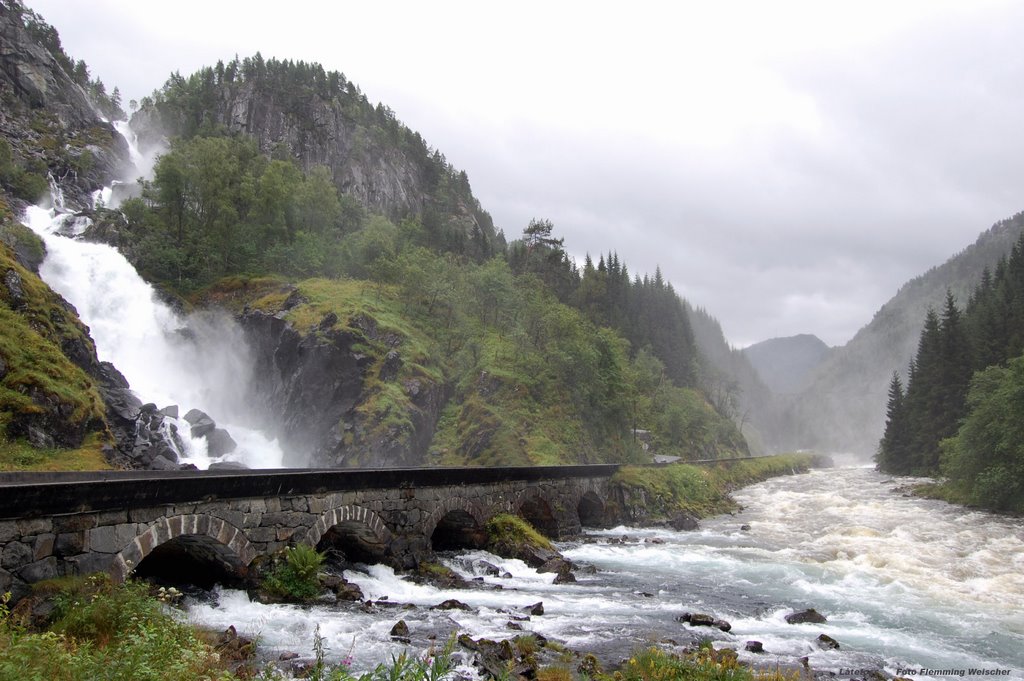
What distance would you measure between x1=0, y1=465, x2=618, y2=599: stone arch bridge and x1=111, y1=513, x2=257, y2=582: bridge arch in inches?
0.9

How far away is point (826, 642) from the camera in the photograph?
14766mm

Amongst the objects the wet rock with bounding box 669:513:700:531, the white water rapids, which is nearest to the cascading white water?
the wet rock with bounding box 669:513:700:531

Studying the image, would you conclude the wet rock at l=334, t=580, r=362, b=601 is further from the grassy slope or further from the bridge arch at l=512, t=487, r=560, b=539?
the grassy slope

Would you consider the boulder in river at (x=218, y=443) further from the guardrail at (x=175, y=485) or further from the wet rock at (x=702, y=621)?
the wet rock at (x=702, y=621)

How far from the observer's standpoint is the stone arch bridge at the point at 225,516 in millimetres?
10164

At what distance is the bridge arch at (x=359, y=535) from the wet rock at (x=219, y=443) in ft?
75.0

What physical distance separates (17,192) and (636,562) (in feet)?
212

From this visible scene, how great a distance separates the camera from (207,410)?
47.3 metres

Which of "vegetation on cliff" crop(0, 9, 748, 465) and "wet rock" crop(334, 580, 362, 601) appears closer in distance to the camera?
"wet rock" crop(334, 580, 362, 601)

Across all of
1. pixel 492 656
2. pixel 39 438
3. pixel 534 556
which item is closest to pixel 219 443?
pixel 39 438

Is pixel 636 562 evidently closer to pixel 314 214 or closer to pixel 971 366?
pixel 971 366

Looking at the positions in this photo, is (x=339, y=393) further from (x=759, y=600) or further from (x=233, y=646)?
(x=233, y=646)

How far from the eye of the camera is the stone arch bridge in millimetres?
10164

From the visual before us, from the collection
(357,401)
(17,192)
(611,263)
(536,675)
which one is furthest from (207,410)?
(611,263)
